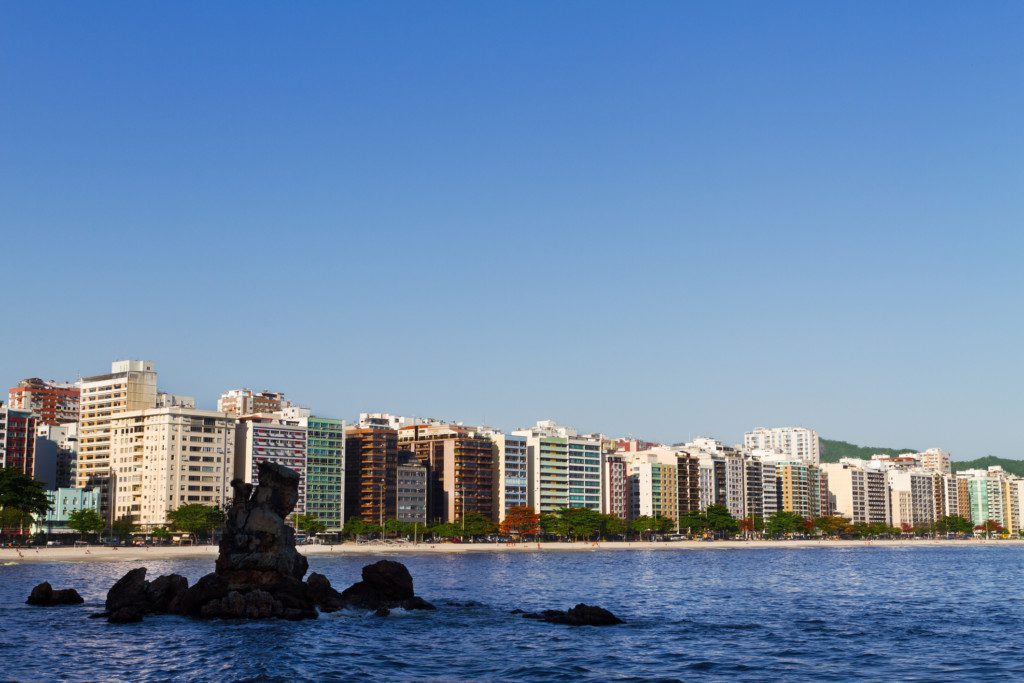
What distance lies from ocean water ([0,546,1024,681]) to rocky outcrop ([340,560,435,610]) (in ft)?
9.27

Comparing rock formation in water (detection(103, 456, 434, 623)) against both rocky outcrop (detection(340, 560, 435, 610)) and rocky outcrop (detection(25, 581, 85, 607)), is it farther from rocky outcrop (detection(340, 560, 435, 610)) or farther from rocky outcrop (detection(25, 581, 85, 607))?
rocky outcrop (detection(25, 581, 85, 607))

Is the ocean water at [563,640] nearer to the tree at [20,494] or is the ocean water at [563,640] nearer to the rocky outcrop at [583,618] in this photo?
the rocky outcrop at [583,618]

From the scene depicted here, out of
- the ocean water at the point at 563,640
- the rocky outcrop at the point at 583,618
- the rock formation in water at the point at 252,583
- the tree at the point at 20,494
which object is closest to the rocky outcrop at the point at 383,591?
the rock formation in water at the point at 252,583

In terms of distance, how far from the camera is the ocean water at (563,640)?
175 ft

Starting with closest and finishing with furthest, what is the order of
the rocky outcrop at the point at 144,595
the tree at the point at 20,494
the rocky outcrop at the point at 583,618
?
the rocky outcrop at the point at 583,618 → the rocky outcrop at the point at 144,595 → the tree at the point at 20,494

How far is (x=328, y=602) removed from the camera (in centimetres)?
7619

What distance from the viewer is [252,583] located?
7369cm

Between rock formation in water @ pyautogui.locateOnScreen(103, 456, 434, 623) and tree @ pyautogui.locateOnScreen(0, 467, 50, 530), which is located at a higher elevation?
tree @ pyautogui.locateOnScreen(0, 467, 50, 530)

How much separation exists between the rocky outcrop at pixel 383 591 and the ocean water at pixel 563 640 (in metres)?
2.82

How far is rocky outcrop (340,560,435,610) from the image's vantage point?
79500 mm

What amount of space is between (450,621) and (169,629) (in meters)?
17.7

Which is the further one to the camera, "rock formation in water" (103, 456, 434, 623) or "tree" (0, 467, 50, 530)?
"tree" (0, 467, 50, 530)

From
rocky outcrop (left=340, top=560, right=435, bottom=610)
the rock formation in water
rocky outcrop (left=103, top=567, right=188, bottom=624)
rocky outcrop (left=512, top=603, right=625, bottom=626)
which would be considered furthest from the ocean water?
rocky outcrop (left=340, top=560, right=435, bottom=610)

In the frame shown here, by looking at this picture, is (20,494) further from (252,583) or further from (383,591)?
(252,583)
